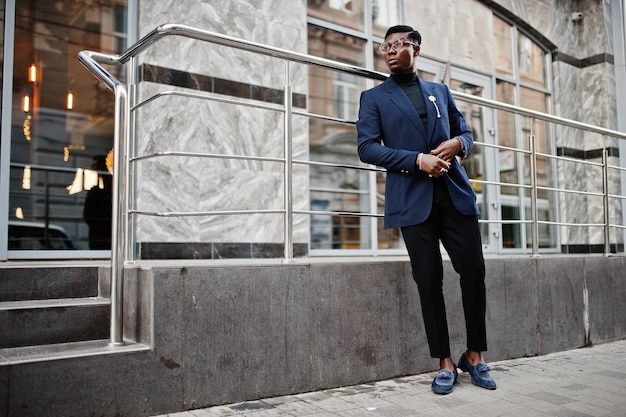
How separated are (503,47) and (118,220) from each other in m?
7.69

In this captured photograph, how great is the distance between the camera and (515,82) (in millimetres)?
9312

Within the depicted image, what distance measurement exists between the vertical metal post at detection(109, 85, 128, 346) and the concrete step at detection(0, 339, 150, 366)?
0.10 m

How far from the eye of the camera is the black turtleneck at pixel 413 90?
145 inches

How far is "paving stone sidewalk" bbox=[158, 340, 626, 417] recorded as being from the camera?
10.2 feet

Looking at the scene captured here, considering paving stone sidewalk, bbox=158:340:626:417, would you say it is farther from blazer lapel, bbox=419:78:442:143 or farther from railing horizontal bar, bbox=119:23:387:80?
railing horizontal bar, bbox=119:23:387:80

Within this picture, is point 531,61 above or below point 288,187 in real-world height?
above

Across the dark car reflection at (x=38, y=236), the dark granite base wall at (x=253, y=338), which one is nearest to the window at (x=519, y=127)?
the dark granite base wall at (x=253, y=338)

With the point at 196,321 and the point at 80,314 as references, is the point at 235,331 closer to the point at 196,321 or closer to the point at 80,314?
the point at 196,321

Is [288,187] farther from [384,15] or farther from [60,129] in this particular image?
[60,129]

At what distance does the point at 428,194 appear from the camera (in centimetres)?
354

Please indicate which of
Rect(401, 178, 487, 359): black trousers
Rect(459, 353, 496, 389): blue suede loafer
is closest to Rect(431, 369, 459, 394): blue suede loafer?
Rect(401, 178, 487, 359): black trousers

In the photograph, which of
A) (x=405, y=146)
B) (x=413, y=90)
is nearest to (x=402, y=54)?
(x=413, y=90)

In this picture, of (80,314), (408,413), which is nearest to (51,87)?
(80,314)

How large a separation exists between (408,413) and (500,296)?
1.87 m
